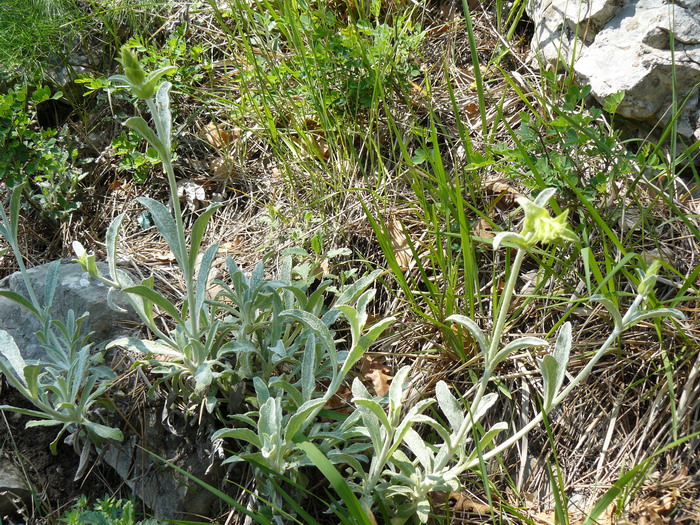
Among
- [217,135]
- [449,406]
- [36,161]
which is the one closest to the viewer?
[449,406]

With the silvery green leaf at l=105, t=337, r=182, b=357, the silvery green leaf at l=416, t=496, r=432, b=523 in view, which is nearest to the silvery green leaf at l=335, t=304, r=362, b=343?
the silvery green leaf at l=416, t=496, r=432, b=523

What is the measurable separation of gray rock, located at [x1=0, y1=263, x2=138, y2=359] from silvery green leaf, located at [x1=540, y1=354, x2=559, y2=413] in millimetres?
1404

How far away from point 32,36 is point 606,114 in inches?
101

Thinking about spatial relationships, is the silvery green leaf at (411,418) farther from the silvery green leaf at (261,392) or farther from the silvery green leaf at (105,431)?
the silvery green leaf at (105,431)

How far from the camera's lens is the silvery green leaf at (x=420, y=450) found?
5.36 feet

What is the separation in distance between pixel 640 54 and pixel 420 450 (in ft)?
5.11

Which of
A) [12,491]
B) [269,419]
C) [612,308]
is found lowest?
[12,491]

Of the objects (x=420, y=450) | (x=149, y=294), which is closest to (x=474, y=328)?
(x=420, y=450)

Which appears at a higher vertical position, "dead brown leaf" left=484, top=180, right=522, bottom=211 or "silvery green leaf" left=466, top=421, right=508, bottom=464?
"dead brown leaf" left=484, top=180, right=522, bottom=211

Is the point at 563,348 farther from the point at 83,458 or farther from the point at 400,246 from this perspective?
the point at 83,458

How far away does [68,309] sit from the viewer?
2.20m

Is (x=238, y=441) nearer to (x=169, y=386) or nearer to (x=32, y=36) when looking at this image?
(x=169, y=386)

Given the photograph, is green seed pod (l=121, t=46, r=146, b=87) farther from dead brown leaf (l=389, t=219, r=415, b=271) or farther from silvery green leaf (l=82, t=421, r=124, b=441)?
dead brown leaf (l=389, t=219, r=415, b=271)

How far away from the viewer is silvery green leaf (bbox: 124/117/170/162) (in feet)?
4.37
